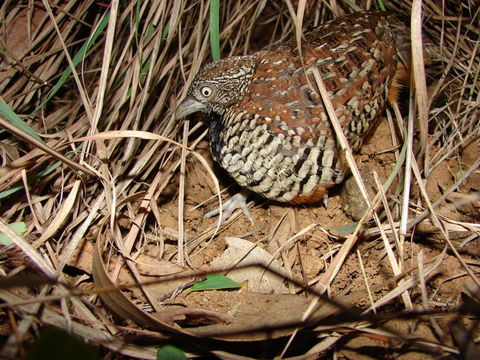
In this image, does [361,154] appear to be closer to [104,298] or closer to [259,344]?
[259,344]

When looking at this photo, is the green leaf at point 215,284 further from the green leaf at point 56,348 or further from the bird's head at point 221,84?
the bird's head at point 221,84

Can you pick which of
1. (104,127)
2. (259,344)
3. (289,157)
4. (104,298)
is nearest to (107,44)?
(104,127)

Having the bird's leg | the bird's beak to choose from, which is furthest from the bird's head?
the bird's leg

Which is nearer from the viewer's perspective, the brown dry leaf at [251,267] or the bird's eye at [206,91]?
the brown dry leaf at [251,267]

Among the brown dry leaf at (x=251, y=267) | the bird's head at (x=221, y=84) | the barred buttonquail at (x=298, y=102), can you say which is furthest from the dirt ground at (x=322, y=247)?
the bird's head at (x=221, y=84)

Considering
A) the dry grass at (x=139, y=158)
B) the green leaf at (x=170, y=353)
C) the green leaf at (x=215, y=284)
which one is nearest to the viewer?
the green leaf at (x=170, y=353)

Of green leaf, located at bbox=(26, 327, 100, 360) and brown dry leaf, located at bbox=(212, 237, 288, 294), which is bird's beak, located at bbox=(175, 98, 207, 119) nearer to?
brown dry leaf, located at bbox=(212, 237, 288, 294)

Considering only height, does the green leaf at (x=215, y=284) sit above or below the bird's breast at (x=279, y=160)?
below
